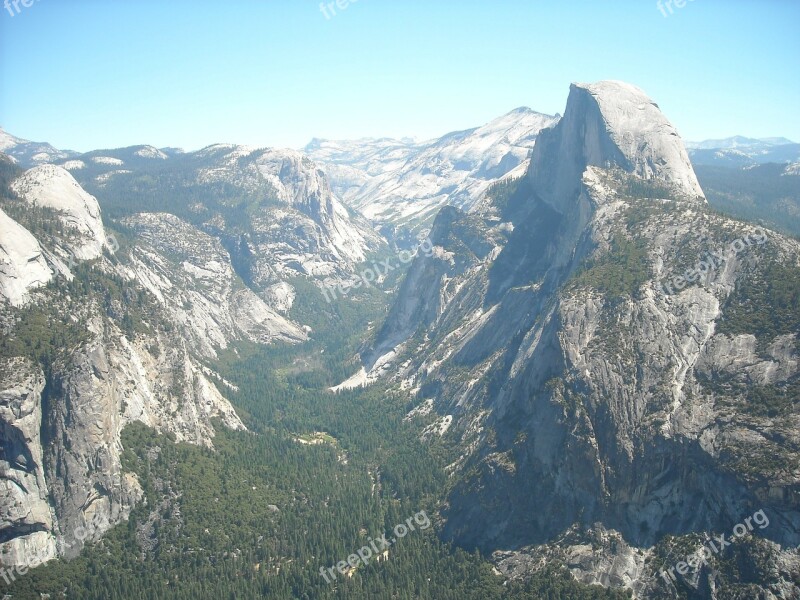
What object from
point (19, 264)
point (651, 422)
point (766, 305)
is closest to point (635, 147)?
point (766, 305)

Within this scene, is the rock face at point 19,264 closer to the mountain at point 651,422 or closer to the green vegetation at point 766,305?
the mountain at point 651,422

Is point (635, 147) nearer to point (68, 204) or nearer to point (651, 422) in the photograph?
point (651, 422)

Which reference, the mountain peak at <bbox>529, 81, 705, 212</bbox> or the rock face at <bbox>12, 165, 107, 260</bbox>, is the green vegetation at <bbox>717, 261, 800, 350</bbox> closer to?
the mountain peak at <bbox>529, 81, 705, 212</bbox>

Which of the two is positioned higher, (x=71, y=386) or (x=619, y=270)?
(x=71, y=386)

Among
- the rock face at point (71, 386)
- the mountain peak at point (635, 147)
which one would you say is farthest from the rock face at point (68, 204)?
the mountain peak at point (635, 147)

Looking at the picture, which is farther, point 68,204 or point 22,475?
point 68,204
